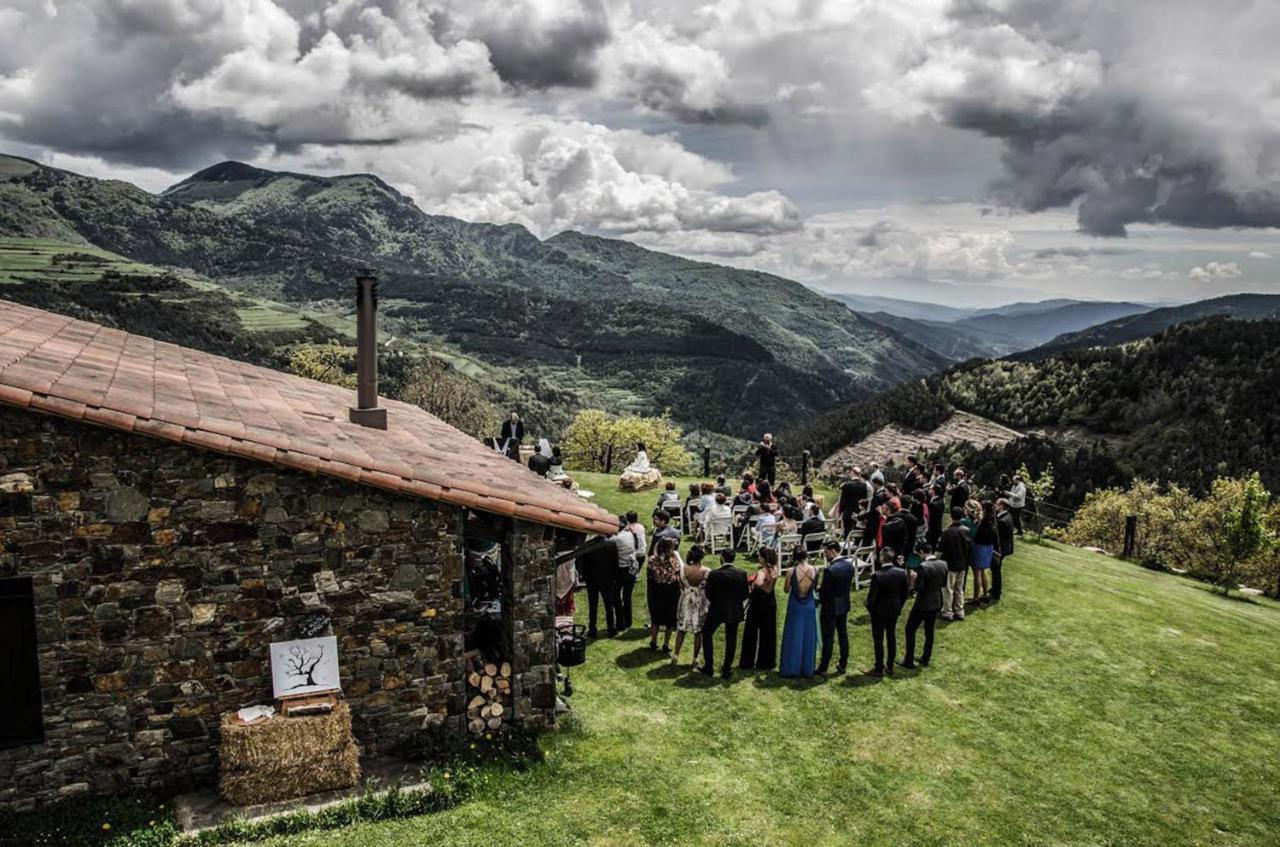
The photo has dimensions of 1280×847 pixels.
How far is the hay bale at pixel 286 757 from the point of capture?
722 cm

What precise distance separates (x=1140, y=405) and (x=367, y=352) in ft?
270

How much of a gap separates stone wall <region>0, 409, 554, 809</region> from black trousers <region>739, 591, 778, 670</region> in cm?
463

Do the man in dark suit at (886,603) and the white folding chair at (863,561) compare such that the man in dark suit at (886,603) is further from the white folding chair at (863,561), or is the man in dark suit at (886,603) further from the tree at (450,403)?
the tree at (450,403)

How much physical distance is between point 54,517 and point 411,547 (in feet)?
10.4

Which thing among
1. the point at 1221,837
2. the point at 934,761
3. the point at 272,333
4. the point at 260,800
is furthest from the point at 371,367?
the point at 272,333

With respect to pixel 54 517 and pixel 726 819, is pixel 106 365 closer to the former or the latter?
pixel 54 517

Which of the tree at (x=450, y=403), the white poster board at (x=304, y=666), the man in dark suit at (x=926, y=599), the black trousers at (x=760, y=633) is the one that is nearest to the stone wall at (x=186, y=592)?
the white poster board at (x=304, y=666)

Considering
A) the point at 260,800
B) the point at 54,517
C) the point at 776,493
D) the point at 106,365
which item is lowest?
the point at 260,800

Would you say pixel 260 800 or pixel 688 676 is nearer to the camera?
pixel 260 800

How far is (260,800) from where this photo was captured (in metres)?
7.30

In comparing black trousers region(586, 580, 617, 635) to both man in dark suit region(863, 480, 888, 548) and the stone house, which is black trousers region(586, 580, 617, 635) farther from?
man in dark suit region(863, 480, 888, 548)

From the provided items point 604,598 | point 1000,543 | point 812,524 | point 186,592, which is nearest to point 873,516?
point 812,524

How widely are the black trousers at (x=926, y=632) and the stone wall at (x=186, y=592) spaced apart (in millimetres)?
6883

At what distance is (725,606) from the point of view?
10797mm
